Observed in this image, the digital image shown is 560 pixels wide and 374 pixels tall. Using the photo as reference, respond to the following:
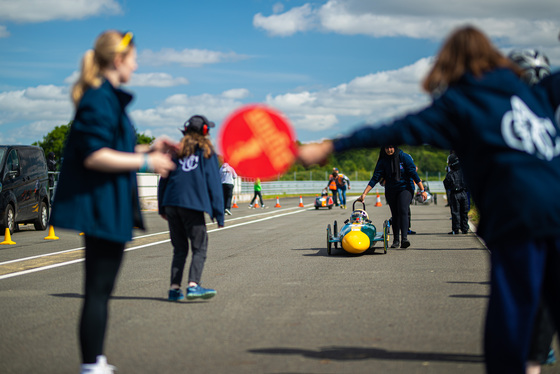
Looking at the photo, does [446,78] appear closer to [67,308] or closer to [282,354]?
[282,354]

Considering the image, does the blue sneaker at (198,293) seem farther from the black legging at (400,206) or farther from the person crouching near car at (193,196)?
the black legging at (400,206)

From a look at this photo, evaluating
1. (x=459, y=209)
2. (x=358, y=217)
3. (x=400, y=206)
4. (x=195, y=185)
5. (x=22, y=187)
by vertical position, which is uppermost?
(x=22, y=187)

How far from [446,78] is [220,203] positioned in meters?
4.33

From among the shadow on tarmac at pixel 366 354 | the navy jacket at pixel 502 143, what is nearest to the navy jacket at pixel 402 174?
the shadow on tarmac at pixel 366 354

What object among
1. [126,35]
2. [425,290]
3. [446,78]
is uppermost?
[126,35]

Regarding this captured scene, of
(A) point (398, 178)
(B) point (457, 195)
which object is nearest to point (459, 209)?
(B) point (457, 195)

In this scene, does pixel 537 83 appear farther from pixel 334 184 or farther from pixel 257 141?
pixel 334 184

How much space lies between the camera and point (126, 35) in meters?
3.91

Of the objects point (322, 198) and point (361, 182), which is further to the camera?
point (361, 182)

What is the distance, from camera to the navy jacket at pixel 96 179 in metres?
3.76

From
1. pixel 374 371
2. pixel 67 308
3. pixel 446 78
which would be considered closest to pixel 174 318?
pixel 67 308

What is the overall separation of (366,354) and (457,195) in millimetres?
11718

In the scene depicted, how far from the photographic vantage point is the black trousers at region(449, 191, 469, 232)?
16.2m

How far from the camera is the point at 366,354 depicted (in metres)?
5.00
